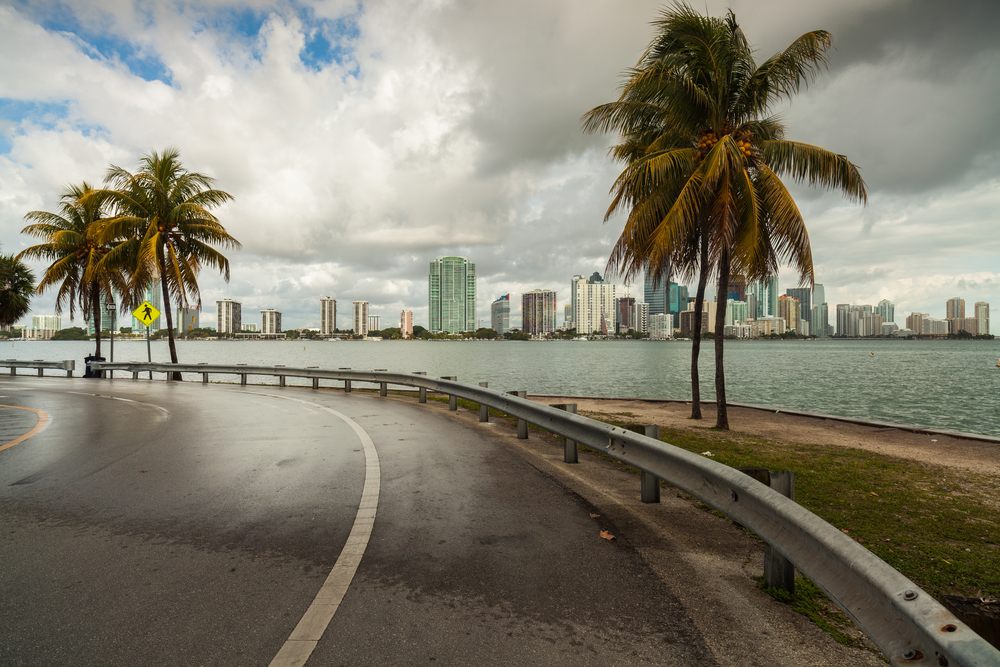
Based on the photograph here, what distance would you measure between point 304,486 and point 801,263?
11.1m

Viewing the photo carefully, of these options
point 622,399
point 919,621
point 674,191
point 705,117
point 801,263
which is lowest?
point 622,399

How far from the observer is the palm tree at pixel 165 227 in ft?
80.4

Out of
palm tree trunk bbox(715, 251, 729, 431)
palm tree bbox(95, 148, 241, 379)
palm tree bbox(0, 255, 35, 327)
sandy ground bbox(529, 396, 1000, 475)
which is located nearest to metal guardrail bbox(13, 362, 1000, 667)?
sandy ground bbox(529, 396, 1000, 475)

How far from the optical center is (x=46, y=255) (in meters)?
28.5

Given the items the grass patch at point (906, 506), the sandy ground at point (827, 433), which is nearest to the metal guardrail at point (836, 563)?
the grass patch at point (906, 506)

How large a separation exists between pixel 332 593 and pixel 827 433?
12.3 metres

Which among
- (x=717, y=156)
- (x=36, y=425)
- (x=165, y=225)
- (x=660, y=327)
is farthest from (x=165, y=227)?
(x=660, y=327)

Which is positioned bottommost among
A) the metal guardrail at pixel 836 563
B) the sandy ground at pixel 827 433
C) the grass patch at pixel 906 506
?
the sandy ground at pixel 827 433

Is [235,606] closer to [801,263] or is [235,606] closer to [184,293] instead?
[801,263]

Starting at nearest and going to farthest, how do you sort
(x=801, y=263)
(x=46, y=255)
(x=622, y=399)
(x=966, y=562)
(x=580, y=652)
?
1. (x=580, y=652)
2. (x=966, y=562)
3. (x=801, y=263)
4. (x=622, y=399)
5. (x=46, y=255)

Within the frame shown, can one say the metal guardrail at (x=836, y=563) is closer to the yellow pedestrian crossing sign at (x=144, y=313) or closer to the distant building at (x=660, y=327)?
the yellow pedestrian crossing sign at (x=144, y=313)

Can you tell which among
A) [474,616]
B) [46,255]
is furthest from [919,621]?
[46,255]

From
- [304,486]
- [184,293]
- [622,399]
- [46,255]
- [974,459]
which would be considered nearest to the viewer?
[304,486]

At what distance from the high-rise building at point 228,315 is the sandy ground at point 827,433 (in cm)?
19423
